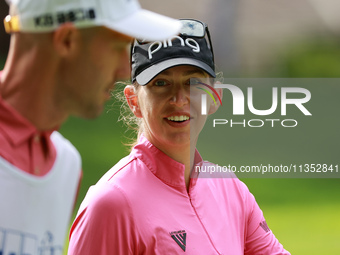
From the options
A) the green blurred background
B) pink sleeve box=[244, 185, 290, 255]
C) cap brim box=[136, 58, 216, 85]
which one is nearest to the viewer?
cap brim box=[136, 58, 216, 85]

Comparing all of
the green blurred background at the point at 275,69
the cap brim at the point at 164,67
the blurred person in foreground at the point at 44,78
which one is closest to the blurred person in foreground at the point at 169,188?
the cap brim at the point at 164,67

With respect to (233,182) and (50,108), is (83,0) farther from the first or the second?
(233,182)

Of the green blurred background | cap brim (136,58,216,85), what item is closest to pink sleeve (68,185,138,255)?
cap brim (136,58,216,85)

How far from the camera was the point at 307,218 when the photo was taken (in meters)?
9.67

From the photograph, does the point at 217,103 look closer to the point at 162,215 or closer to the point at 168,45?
the point at 168,45

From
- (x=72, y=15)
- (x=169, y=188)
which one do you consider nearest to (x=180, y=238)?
(x=169, y=188)

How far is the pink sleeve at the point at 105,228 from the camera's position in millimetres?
2381

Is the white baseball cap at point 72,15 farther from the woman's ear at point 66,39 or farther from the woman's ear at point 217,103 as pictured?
the woman's ear at point 217,103

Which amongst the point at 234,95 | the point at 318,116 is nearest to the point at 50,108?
the point at 234,95

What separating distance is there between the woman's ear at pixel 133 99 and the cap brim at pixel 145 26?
40.6 inches

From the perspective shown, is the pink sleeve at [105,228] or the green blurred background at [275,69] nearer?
the pink sleeve at [105,228]

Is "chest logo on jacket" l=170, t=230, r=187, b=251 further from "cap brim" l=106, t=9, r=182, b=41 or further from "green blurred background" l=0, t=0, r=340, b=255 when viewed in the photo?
"green blurred background" l=0, t=0, r=340, b=255

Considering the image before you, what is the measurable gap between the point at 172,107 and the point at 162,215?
16.6 inches

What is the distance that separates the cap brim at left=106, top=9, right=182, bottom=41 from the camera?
1689mm
